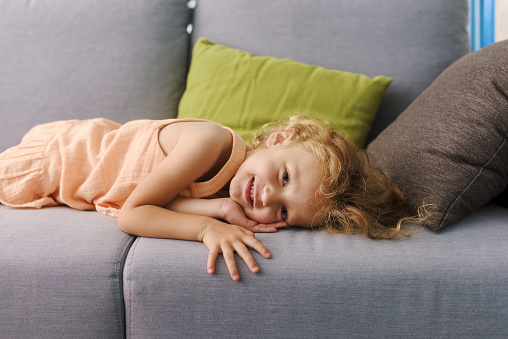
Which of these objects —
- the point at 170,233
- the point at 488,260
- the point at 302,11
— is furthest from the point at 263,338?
the point at 302,11

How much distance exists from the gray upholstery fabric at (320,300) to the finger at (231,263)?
0.6 inches

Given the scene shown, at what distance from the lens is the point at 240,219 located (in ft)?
3.76

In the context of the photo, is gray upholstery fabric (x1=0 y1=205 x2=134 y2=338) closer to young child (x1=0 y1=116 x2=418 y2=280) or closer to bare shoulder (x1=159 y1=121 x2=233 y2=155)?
young child (x1=0 y1=116 x2=418 y2=280)

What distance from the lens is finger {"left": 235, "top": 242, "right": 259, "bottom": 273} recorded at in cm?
88

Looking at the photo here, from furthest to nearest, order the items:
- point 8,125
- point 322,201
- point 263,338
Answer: point 8,125 → point 322,201 → point 263,338

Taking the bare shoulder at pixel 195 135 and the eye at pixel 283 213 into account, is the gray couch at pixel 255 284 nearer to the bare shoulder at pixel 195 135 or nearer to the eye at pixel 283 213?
the eye at pixel 283 213

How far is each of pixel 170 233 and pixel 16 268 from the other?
33 centimetres

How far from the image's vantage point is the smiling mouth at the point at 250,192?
3.79ft

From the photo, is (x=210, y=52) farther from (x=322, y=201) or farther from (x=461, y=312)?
(x=461, y=312)

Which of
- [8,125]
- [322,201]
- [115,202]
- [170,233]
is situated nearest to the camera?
[170,233]

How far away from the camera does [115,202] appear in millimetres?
1275

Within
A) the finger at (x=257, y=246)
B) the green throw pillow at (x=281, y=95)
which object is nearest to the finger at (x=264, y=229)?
the finger at (x=257, y=246)

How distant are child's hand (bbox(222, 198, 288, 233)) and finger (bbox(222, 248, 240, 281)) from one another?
0.62 ft

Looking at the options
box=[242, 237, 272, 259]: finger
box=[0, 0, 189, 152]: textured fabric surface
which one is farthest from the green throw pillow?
box=[242, 237, 272, 259]: finger
